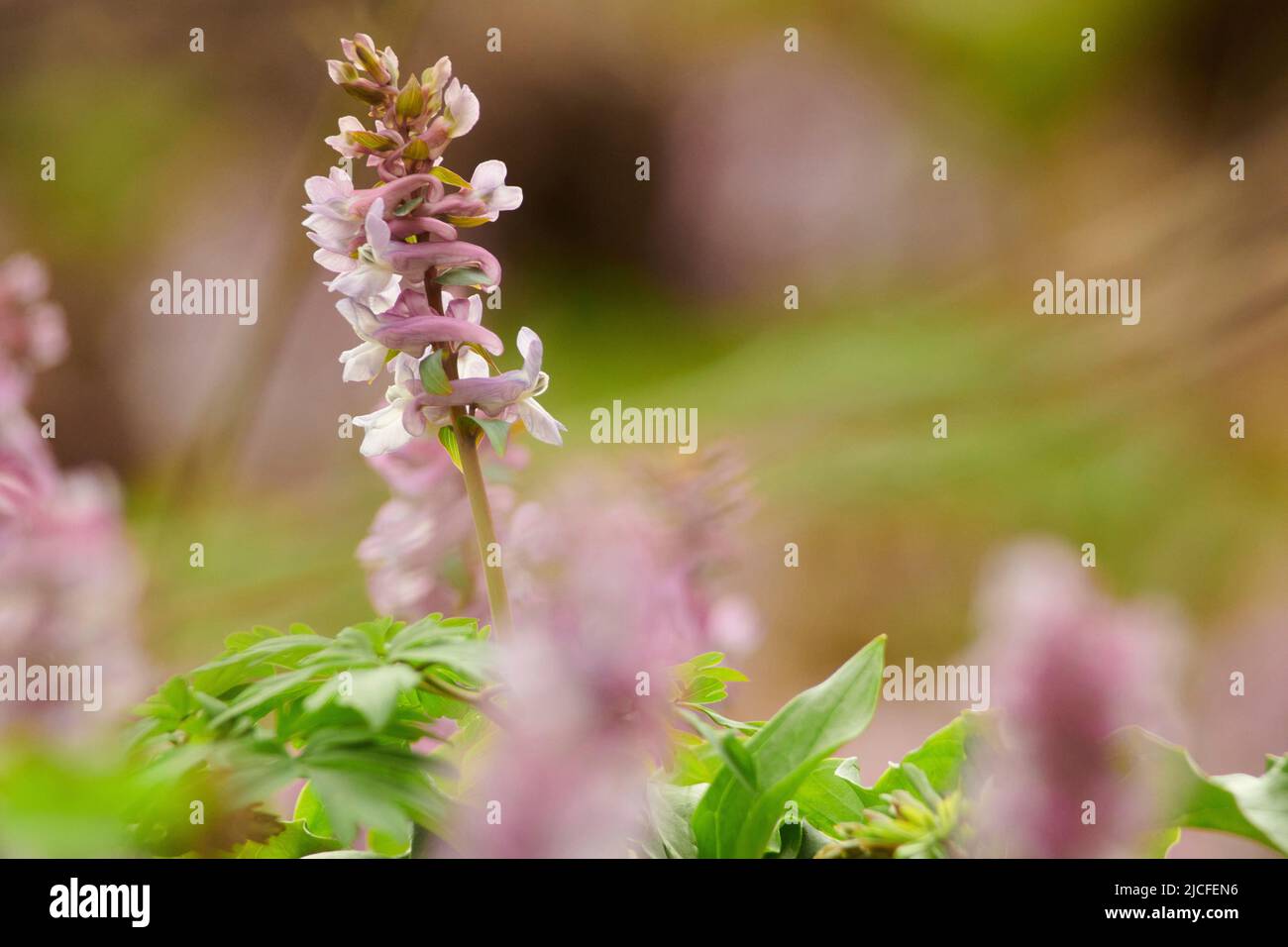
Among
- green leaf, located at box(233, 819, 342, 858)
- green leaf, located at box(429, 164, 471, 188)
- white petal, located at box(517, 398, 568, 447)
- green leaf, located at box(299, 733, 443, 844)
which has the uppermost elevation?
green leaf, located at box(429, 164, 471, 188)

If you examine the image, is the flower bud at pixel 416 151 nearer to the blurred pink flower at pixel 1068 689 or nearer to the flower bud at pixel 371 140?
the flower bud at pixel 371 140

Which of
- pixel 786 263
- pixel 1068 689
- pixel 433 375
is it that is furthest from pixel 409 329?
pixel 786 263

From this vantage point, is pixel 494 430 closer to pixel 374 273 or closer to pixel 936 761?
pixel 374 273

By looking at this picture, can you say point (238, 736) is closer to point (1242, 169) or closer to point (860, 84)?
point (860, 84)

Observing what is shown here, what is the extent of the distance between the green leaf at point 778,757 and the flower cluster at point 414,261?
13 centimetres

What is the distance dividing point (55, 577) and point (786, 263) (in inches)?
36.8

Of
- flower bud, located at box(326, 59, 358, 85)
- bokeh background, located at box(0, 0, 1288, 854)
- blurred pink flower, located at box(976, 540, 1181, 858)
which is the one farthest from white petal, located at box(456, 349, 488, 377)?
bokeh background, located at box(0, 0, 1288, 854)

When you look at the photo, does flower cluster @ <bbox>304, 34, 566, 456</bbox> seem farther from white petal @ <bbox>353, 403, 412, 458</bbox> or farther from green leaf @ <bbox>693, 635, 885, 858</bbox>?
green leaf @ <bbox>693, 635, 885, 858</bbox>

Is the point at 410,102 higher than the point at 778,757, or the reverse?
the point at 410,102

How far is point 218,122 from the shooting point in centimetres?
118

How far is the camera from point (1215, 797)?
322mm

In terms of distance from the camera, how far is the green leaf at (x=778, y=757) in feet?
1.08

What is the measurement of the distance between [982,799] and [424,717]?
184 millimetres

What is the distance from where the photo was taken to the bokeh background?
114cm
